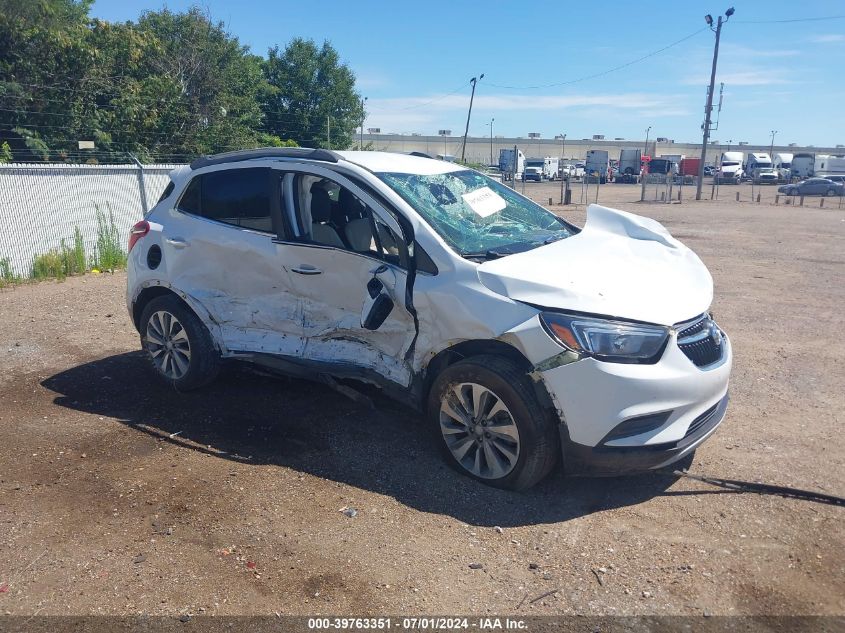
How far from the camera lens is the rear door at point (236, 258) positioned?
519 centimetres

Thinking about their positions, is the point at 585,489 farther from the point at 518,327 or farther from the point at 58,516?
the point at 58,516

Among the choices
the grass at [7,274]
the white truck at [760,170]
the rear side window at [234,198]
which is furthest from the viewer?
the white truck at [760,170]

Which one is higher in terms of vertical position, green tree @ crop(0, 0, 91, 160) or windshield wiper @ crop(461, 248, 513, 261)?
green tree @ crop(0, 0, 91, 160)

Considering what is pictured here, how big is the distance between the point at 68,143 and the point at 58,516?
53.9 ft

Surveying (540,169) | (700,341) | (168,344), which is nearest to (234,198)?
(168,344)

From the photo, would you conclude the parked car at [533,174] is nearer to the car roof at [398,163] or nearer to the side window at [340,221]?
the car roof at [398,163]

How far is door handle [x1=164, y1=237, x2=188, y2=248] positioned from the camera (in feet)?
18.3

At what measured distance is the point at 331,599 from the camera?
3.24m

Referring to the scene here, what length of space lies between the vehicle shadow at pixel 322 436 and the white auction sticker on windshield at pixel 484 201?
1577mm

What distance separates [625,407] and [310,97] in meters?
30.6

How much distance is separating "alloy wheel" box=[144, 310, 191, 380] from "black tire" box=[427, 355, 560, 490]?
2.53m

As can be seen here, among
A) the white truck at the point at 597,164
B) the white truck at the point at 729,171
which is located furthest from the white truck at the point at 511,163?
the white truck at the point at 729,171

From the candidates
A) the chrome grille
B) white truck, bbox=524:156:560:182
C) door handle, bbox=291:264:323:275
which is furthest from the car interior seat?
white truck, bbox=524:156:560:182

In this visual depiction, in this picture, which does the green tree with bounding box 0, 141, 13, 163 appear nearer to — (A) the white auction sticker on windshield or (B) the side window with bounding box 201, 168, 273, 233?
(B) the side window with bounding box 201, 168, 273, 233
